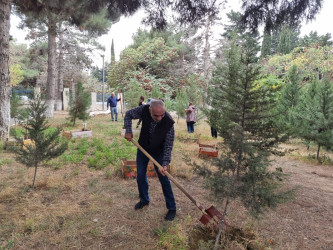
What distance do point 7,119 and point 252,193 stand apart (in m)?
7.68

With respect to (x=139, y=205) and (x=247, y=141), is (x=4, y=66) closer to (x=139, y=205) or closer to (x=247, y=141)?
(x=139, y=205)

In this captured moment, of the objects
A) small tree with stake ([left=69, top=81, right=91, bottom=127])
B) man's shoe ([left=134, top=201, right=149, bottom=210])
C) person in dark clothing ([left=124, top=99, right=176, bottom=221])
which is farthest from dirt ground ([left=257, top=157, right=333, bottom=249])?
small tree with stake ([left=69, top=81, right=91, bottom=127])

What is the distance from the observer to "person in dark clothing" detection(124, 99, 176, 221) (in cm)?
287

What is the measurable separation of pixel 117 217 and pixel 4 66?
636cm

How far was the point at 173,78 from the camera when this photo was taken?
23094 millimetres

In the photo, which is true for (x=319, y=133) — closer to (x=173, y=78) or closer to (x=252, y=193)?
(x=252, y=193)

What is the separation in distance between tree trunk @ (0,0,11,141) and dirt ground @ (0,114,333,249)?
314 centimetres

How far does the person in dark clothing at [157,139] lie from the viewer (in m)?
2.87

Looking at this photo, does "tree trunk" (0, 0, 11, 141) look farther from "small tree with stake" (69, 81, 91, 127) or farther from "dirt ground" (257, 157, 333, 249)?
"dirt ground" (257, 157, 333, 249)

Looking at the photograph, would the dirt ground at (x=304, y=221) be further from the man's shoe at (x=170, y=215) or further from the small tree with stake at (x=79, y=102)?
the small tree with stake at (x=79, y=102)

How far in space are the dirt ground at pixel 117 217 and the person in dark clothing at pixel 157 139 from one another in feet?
1.12

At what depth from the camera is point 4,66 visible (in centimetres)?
667

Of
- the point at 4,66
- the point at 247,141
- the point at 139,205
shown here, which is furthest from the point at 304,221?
the point at 4,66

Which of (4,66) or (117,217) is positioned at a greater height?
(4,66)
